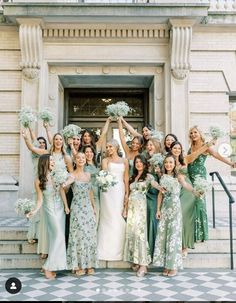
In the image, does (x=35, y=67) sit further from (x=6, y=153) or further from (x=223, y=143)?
(x=223, y=143)

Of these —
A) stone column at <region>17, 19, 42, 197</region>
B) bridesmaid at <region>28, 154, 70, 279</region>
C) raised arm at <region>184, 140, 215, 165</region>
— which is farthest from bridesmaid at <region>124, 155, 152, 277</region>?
stone column at <region>17, 19, 42, 197</region>

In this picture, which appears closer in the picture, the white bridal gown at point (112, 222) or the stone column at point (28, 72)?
the white bridal gown at point (112, 222)

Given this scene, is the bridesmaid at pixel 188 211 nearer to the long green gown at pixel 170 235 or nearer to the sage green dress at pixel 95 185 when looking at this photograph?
the long green gown at pixel 170 235

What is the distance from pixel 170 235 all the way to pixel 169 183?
2.63ft

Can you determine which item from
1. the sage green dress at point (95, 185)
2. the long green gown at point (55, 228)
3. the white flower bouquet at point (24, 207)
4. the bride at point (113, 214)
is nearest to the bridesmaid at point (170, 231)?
the bride at point (113, 214)

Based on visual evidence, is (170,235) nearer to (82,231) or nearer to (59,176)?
(82,231)

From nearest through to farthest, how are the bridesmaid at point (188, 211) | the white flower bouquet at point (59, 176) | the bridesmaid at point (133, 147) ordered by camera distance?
the white flower bouquet at point (59, 176), the bridesmaid at point (188, 211), the bridesmaid at point (133, 147)

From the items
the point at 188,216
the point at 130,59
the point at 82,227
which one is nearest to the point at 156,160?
the point at 188,216

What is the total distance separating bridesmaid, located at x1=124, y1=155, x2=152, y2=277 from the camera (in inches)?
245

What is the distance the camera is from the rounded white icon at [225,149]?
971cm

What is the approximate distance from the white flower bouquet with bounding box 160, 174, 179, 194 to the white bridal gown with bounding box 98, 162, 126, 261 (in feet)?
2.36

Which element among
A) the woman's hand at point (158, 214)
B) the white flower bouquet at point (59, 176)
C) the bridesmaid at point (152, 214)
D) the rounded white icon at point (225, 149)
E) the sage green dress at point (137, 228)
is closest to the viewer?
the white flower bouquet at point (59, 176)

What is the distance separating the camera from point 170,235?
6.14 m

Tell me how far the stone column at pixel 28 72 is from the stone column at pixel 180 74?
3.14 m
